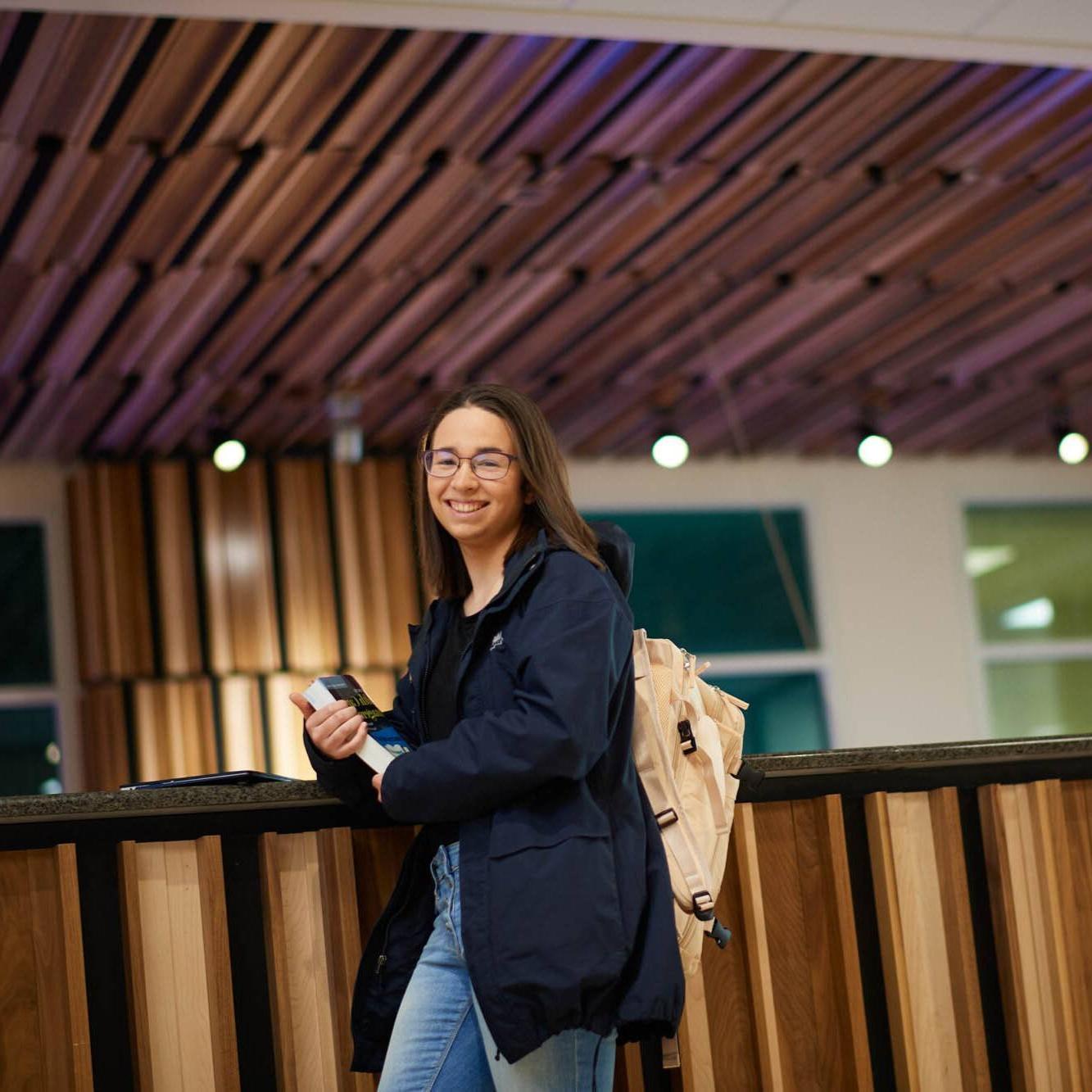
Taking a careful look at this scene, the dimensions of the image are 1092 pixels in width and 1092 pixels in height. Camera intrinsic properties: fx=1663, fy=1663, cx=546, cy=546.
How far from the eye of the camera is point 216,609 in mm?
7789

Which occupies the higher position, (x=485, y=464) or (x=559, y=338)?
(x=559, y=338)

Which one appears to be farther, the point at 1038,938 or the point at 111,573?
the point at 111,573

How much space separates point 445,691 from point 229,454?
16.7 ft

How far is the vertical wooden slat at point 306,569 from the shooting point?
7910 millimetres

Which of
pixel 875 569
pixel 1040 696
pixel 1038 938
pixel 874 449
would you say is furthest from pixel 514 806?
pixel 1040 696

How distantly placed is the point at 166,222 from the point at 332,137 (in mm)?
806

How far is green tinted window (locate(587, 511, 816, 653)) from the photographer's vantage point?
Answer: 906 cm

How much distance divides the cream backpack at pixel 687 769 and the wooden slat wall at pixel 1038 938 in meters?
0.74

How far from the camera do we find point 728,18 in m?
3.98

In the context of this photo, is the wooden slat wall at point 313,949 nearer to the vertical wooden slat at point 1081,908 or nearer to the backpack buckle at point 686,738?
the backpack buckle at point 686,738

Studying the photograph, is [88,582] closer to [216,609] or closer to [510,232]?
[216,609]

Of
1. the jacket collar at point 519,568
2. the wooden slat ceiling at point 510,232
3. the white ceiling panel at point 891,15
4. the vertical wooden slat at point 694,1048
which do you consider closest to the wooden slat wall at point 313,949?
the vertical wooden slat at point 694,1048

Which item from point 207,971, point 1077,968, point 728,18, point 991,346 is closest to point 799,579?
point 991,346

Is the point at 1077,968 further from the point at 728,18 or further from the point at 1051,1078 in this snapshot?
the point at 728,18
